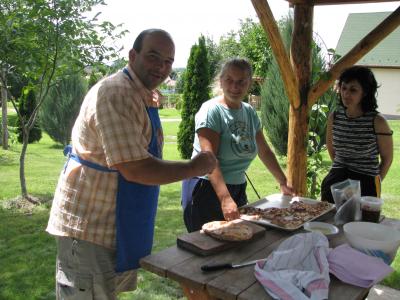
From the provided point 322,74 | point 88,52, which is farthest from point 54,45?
point 322,74

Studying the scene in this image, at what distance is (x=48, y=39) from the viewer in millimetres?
4934

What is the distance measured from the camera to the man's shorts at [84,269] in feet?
5.21

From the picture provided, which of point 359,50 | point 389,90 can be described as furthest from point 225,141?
point 389,90

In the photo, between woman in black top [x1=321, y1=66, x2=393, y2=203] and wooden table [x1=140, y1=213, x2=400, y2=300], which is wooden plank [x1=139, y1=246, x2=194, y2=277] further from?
woman in black top [x1=321, y1=66, x2=393, y2=203]

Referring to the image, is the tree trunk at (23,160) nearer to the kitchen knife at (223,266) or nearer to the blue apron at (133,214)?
the blue apron at (133,214)

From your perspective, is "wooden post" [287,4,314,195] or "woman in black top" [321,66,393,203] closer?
"woman in black top" [321,66,393,203]

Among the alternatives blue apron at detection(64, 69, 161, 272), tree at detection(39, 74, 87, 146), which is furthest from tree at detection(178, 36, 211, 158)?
blue apron at detection(64, 69, 161, 272)

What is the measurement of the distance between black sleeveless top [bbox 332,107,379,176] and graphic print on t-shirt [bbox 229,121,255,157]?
902 mm

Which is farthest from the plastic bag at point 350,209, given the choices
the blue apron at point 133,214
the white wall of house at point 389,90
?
the white wall of house at point 389,90

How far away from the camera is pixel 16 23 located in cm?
471

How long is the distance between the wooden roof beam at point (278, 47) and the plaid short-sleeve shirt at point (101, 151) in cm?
182

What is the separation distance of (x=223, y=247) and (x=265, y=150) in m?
1.12

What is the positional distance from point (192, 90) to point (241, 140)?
26.5 ft

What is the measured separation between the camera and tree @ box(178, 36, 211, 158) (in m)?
10.1
